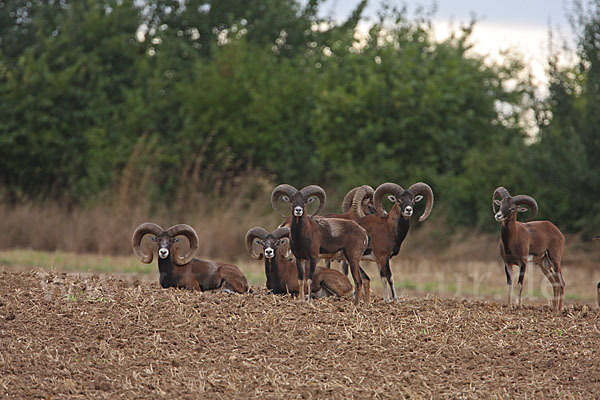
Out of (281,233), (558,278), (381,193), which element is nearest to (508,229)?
(558,278)

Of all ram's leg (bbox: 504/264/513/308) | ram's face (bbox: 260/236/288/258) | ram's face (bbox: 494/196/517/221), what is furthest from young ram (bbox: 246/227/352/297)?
ram's face (bbox: 494/196/517/221)

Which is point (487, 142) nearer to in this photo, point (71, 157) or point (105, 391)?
point (71, 157)

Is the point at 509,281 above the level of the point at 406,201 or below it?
below

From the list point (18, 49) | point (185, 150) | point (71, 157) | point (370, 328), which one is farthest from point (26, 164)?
point (370, 328)

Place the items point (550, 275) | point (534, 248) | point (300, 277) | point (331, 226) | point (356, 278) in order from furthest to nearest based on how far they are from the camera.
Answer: point (550, 275) → point (534, 248) → point (331, 226) → point (356, 278) → point (300, 277)

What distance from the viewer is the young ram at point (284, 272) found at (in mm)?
11781

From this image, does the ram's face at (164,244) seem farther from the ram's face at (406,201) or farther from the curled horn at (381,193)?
the ram's face at (406,201)

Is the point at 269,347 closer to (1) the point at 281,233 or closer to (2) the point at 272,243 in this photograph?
(2) the point at 272,243

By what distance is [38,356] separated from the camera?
348 inches

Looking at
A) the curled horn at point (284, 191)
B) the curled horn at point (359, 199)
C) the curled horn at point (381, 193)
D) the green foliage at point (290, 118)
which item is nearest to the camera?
the curled horn at point (284, 191)

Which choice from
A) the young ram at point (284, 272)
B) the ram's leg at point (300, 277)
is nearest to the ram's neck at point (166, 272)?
the young ram at point (284, 272)

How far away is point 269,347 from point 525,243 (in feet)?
14.3

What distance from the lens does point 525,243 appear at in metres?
11.8

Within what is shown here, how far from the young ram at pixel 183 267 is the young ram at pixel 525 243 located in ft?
12.0
